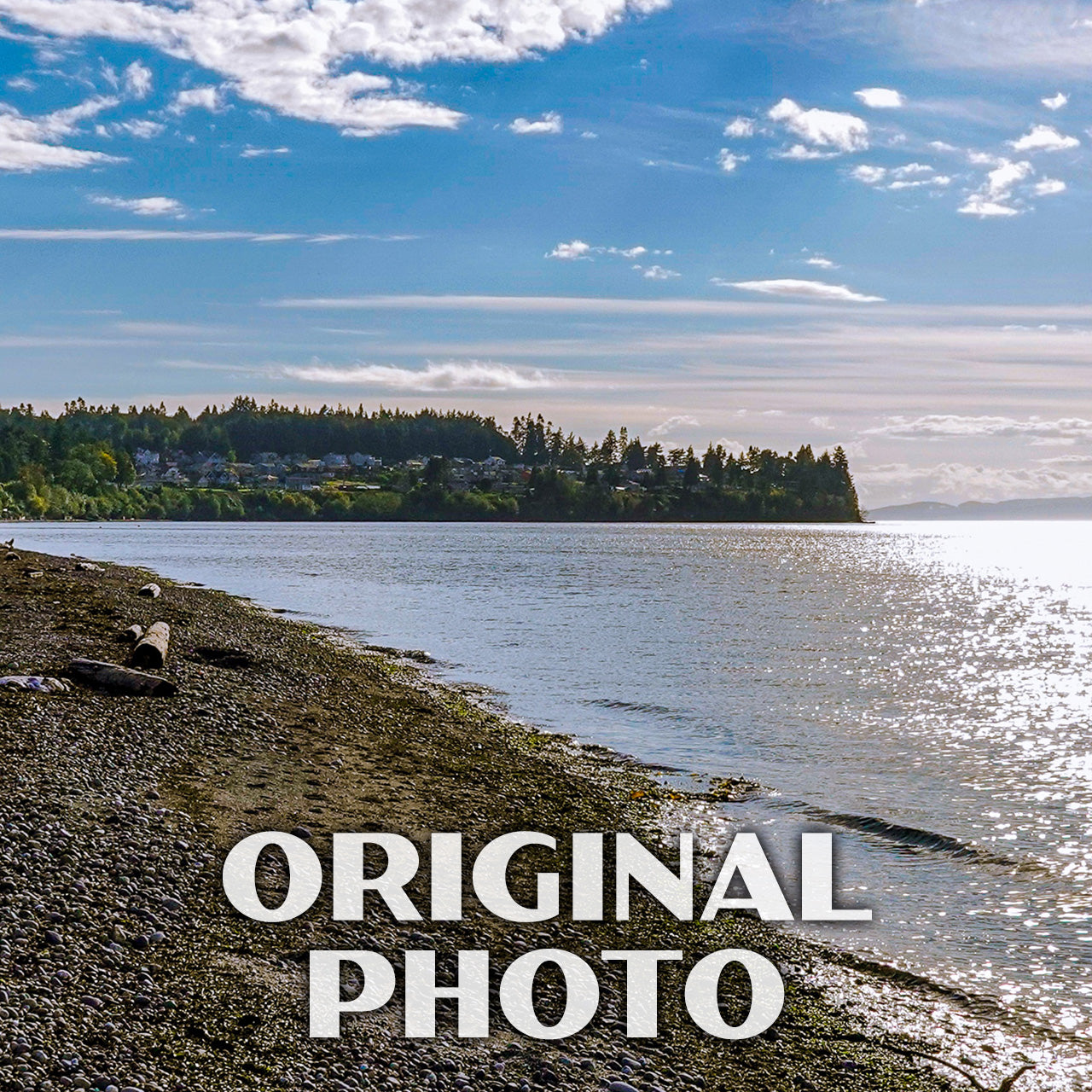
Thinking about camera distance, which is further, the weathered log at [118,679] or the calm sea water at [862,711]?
the weathered log at [118,679]

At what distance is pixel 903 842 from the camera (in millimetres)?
18094

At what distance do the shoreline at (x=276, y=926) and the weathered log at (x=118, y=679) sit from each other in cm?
58

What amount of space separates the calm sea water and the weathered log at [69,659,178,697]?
982 cm

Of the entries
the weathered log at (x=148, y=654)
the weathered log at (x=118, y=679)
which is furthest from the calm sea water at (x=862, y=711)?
the weathered log at (x=118, y=679)

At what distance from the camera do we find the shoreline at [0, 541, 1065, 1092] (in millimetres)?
8875

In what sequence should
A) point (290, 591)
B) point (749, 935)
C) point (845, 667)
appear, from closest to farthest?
point (749, 935) → point (845, 667) → point (290, 591)

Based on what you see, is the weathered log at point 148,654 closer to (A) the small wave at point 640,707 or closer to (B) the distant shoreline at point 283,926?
(B) the distant shoreline at point 283,926

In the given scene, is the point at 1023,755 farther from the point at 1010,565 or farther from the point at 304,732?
the point at 1010,565

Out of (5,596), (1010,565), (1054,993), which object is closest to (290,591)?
(5,596)

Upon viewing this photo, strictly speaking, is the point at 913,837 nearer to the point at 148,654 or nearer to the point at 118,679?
the point at 118,679

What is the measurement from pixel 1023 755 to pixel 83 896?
22.5 meters

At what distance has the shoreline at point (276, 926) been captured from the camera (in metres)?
8.88

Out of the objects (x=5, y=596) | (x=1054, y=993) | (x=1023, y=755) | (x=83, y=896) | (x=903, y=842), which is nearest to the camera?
(x=83, y=896)

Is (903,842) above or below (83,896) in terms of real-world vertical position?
below
